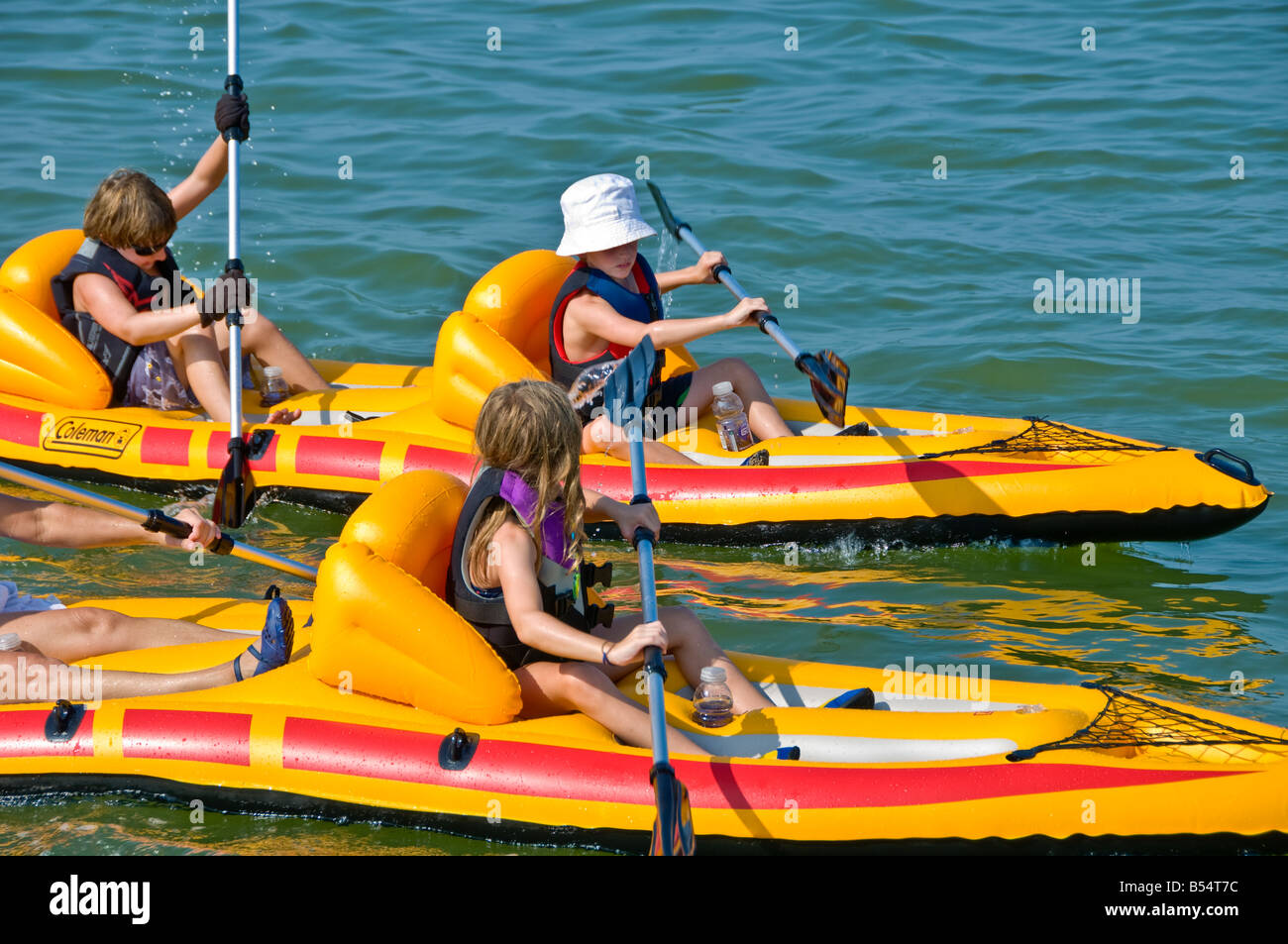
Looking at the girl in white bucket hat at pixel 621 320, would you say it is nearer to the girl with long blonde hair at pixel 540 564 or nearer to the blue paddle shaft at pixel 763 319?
the blue paddle shaft at pixel 763 319

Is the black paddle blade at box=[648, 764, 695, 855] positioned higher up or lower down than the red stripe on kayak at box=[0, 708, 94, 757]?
lower down

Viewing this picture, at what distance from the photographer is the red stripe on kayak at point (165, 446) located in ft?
23.3

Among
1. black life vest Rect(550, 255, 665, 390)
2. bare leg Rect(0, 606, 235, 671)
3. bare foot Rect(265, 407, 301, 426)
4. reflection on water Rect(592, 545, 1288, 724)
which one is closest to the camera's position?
bare leg Rect(0, 606, 235, 671)

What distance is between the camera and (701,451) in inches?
277

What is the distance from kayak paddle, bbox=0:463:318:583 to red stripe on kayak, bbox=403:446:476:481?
54.7 inches

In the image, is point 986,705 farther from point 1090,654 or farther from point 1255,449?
point 1255,449

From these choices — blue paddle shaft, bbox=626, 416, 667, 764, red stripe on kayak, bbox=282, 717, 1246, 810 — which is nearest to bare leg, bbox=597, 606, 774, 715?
blue paddle shaft, bbox=626, 416, 667, 764

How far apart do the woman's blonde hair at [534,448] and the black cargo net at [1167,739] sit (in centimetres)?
146

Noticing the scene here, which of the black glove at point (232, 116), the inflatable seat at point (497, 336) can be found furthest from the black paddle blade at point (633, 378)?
the black glove at point (232, 116)

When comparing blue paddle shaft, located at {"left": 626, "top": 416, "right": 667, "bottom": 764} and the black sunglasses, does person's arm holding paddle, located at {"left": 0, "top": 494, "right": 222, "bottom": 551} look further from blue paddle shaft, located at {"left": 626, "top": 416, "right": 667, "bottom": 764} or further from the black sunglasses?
the black sunglasses

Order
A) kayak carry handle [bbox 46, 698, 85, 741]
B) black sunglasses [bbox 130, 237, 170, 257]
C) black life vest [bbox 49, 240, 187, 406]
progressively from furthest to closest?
black life vest [bbox 49, 240, 187, 406], black sunglasses [bbox 130, 237, 170, 257], kayak carry handle [bbox 46, 698, 85, 741]

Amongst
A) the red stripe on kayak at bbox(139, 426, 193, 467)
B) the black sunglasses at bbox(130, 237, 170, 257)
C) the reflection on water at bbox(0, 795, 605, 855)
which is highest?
the black sunglasses at bbox(130, 237, 170, 257)

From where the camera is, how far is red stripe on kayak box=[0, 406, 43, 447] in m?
7.26

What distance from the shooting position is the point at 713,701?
4.59m
